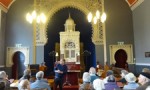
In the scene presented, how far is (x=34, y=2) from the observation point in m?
10.5

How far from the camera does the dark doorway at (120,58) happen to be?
34.2 feet

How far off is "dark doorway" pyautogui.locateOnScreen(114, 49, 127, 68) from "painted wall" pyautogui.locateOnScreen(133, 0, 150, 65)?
27.9 inches

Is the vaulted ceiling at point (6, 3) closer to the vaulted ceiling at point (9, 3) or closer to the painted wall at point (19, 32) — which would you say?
the vaulted ceiling at point (9, 3)

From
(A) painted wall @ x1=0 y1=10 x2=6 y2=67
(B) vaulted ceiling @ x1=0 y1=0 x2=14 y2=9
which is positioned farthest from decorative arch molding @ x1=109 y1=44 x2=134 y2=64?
(B) vaulted ceiling @ x1=0 y1=0 x2=14 y2=9

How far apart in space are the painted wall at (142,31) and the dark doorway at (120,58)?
0.71 m

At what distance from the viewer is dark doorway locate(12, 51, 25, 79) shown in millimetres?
10273

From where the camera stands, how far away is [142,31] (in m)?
8.98

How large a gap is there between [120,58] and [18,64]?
5.62 meters

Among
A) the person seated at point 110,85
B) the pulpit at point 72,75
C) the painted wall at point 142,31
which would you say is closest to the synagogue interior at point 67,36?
the painted wall at point 142,31

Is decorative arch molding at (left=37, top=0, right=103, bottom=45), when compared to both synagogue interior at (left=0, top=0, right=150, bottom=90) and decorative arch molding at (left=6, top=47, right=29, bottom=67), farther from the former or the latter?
decorative arch molding at (left=6, top=47, right=29, bottom=67)

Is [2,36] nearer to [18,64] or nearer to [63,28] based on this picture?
[18,64]

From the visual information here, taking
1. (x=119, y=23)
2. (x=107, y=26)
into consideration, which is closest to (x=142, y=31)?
(x=119, y=23)

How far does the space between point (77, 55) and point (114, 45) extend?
6.78 ft

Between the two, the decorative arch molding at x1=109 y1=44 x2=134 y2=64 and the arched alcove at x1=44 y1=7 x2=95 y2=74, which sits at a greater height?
the arched alcove at x1=44 y1=7 x2=95 y2=74
